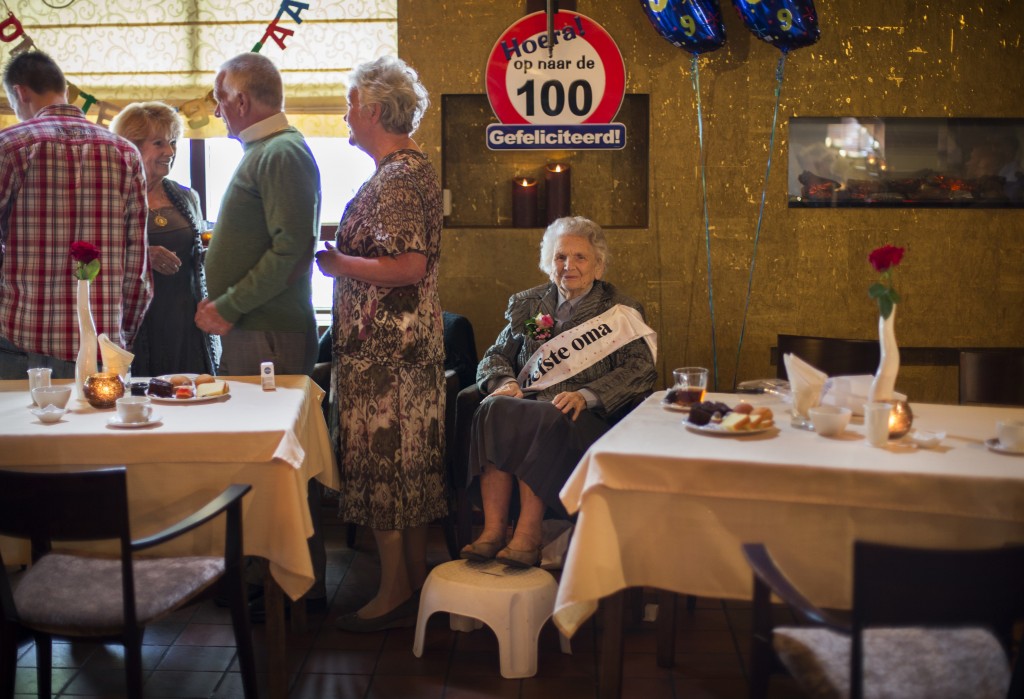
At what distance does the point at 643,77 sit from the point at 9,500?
9.14 feet

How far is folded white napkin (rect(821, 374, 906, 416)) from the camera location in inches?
91.0

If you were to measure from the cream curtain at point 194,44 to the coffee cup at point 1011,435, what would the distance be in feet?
9.34

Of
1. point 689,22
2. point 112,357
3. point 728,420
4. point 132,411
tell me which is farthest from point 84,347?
point 689,22

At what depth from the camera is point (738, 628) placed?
2902mm

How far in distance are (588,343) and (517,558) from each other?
0.73m

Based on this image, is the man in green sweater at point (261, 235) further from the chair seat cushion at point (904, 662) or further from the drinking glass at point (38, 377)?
the chair seat cushion at point (904, 662)

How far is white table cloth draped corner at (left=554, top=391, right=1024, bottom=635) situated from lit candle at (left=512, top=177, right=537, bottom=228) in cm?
194

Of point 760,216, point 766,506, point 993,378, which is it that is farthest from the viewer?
point 760,216

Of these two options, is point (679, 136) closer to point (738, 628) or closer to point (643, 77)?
point (643, 77)

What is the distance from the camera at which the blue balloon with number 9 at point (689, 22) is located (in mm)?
3572

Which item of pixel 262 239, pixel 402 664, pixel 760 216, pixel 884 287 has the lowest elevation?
pixel 402 664

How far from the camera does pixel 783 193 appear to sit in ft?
12.7

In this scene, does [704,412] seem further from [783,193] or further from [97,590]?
[783,193]

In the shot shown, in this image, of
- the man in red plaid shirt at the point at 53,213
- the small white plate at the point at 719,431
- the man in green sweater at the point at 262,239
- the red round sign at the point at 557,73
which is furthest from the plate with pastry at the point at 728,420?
the red round sign at the point at 557,73
